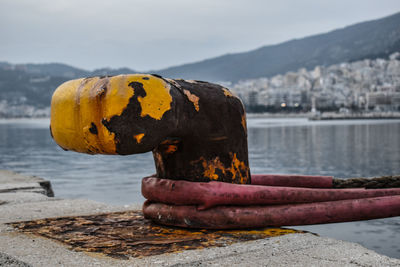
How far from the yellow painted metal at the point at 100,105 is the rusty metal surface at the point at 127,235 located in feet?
1.93

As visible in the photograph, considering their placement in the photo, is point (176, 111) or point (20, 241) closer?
point (20, 241)

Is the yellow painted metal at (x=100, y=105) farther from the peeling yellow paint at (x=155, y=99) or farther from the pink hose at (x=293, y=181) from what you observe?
the pink hose at (x=293, y=181)

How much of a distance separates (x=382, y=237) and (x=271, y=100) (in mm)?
168066

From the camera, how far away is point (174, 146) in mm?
3693

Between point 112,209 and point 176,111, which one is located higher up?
point 176,111

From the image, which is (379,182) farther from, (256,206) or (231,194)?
(231,194)

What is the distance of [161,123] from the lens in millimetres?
3309

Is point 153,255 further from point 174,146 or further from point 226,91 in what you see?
point 226,91

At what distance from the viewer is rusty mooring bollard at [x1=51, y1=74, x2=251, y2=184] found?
10.5ft

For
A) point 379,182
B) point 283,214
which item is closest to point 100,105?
point 283,214

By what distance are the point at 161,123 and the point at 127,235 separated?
2.63 feet

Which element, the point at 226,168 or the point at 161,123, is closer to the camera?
the point at 161,123

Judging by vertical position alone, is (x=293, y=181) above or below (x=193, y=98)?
below

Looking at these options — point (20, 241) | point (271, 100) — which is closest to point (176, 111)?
point (20, 241)
